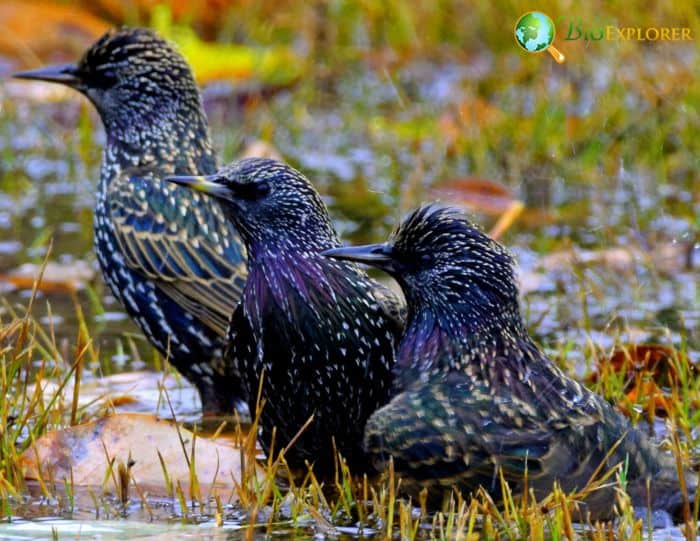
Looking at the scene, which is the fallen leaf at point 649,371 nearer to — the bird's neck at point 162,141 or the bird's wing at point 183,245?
the bird's wing at point 183,245

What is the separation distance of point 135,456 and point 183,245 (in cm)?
139

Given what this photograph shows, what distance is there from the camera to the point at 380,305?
16.2ft

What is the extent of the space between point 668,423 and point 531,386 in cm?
69

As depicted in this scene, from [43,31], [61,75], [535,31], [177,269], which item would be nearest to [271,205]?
[177,269]

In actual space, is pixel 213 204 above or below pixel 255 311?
above

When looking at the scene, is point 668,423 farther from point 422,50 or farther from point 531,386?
point 422,50

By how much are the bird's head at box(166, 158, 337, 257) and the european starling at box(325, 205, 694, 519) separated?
0.29m

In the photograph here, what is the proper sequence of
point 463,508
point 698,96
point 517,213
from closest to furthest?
point 463,508, point 517,213, point 698,96

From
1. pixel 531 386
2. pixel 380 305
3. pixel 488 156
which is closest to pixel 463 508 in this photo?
pixel 531 386

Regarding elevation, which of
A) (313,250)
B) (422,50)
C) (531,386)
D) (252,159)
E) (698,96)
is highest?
(422,50)

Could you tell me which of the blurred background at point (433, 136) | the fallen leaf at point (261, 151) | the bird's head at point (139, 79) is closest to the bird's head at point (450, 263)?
the blurred background at point (433, 136)

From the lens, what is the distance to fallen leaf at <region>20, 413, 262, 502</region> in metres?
4.68

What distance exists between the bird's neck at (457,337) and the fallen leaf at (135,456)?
0.58 meters
